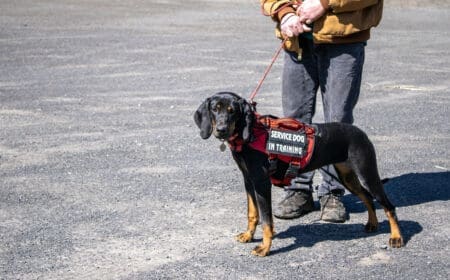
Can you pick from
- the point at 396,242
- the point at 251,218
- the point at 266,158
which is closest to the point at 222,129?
the point at 266,158

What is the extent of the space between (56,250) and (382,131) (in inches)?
188

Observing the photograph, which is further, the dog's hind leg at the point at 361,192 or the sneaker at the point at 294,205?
the sneaker at the point at 294,205

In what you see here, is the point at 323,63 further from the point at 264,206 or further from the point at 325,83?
the point at 264,206

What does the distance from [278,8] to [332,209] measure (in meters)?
1.59

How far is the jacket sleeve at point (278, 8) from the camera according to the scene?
6.13 meters

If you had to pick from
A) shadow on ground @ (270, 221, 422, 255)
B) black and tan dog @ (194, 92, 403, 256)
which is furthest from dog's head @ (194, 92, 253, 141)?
shadow on ground @ (270, 221, 422, 255)

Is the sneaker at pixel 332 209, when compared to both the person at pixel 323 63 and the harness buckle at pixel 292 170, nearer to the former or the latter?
the person at pixel 323 63

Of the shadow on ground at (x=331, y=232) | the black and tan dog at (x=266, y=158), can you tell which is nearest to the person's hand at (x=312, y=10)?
the black and tan dog at (x=266, y=158)

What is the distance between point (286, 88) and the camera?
21.0 ft

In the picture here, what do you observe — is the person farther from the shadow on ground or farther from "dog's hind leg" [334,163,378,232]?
"dog's hind leg" [334,163,378,232]

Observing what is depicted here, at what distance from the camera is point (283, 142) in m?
5.43

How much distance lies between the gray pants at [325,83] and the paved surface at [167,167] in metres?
0.40

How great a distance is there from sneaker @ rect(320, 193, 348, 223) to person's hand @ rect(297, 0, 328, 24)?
1369 mm

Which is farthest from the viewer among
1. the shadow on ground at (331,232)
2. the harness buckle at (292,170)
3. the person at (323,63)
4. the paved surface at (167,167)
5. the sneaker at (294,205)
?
the sneaker at (294,205)
